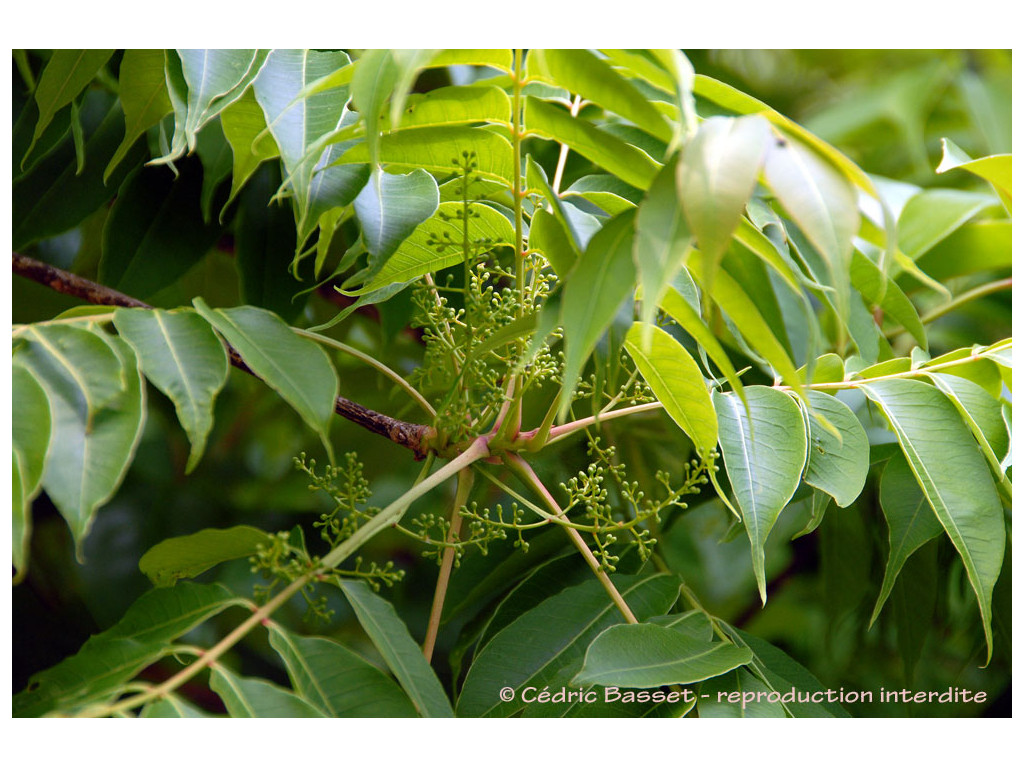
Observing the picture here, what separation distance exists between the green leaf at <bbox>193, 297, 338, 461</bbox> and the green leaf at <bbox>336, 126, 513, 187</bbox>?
0.09 meters

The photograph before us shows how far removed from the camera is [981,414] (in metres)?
0.48

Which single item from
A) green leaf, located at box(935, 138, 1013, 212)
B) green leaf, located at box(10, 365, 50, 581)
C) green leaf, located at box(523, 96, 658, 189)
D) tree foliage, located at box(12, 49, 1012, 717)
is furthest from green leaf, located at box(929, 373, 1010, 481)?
green leaf, located at box(10, 365, 50, 581)

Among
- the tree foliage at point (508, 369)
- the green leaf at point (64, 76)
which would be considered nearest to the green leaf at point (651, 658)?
the tree foliage at point (508, 369)

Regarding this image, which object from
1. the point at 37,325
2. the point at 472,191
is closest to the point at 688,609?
the point at 472,191

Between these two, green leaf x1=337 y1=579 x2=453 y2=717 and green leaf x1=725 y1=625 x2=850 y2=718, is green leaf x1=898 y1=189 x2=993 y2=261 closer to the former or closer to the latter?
green leaf x1=725 y1=625 x2=850 y2=718

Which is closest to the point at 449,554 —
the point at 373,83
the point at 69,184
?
the point at 373,83

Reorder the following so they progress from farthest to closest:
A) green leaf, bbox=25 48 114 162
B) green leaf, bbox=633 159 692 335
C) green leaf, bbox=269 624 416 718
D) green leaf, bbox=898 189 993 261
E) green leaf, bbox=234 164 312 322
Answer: green leaf, bbox=898 189 993 261 → green leaf, bbox=234 164 312 322 → green leaf, bbox=25 48 114 162 → green leaf, bbox=269 624 416 718 → green leaf, bbox=633 159 692 335

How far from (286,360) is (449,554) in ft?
0.59

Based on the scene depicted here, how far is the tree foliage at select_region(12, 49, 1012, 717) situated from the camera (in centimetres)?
35

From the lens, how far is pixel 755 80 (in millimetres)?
1155

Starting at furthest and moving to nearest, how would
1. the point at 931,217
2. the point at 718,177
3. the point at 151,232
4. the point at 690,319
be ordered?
the point at 931,217, the point at 151,232, the point at 690,319, the point at 718,177

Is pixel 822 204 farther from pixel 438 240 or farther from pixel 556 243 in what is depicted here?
pixel 438 240

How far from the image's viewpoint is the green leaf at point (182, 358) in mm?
359

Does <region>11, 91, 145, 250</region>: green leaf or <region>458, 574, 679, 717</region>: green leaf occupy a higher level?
<region>11, 91, 145, 250</region>: green leaf
